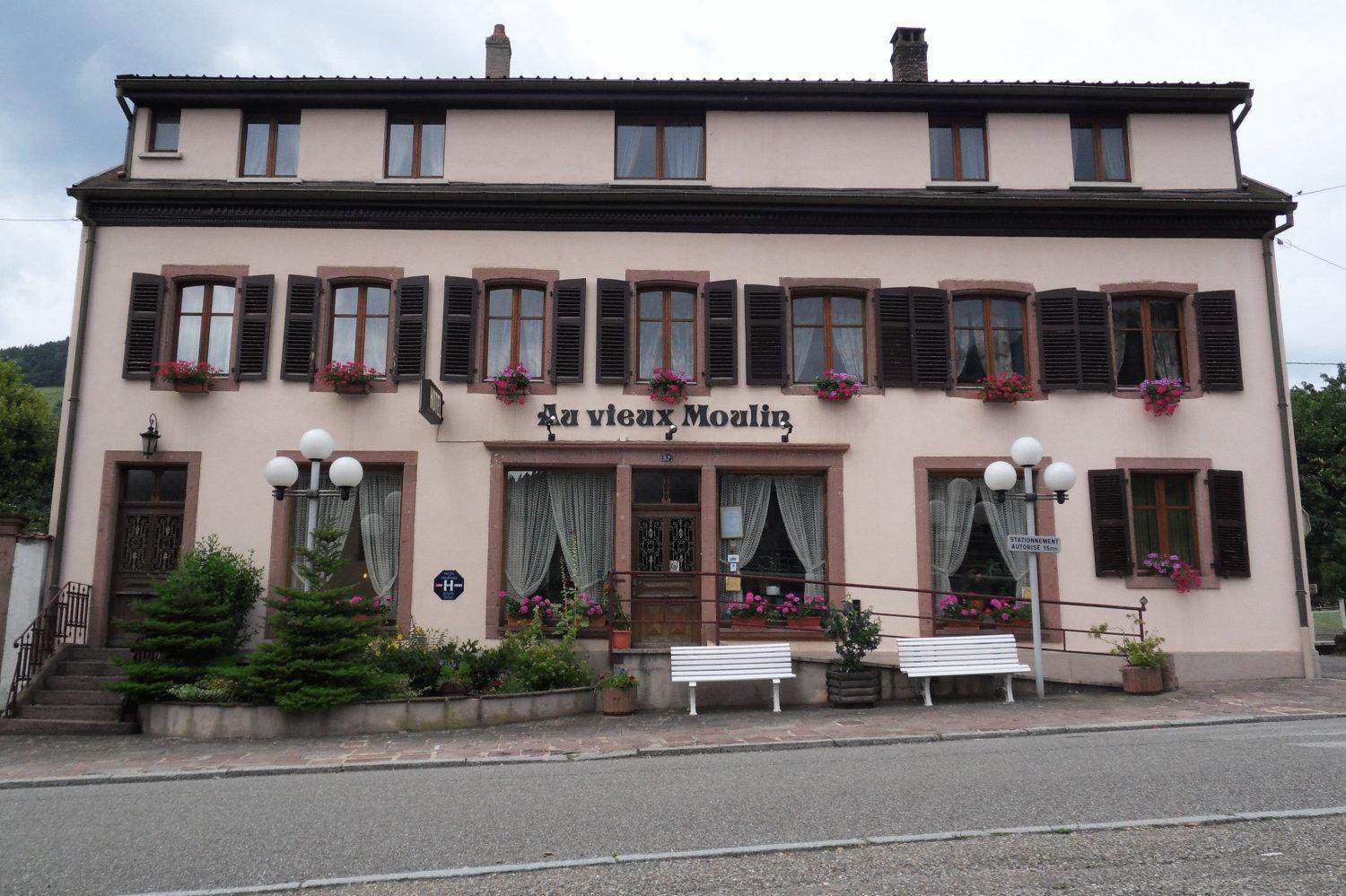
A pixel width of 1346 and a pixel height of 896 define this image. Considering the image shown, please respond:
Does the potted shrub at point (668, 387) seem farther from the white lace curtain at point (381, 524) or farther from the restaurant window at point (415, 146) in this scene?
the restaurant window at point (415, 146)

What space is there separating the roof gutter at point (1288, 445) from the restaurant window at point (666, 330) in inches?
352

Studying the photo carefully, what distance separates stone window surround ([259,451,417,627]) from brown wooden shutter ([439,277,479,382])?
138 cm

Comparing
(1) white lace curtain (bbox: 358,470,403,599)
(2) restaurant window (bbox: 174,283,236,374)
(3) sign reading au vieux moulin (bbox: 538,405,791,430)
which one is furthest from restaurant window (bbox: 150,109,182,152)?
(3) sign reading au vieux moulin (bbox: 538,405,791,430)

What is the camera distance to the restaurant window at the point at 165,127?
15.4 meters

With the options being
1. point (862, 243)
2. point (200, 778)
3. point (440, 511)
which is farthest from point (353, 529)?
point (862, 243)

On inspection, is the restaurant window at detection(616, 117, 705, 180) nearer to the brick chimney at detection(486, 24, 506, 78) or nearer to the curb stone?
the brick chimney at detection(486, 24, 506, 78)

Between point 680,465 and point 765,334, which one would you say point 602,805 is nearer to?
point 680,465

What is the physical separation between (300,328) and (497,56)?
5.89m

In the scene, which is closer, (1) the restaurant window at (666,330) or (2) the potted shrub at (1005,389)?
(2) the potted shrub at (1005,389)

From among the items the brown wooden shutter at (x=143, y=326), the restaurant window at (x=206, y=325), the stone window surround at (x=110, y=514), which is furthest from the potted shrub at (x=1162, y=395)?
the brown wooden shutter at (x=143, y=326)

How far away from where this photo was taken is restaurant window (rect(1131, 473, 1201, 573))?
1436 cm

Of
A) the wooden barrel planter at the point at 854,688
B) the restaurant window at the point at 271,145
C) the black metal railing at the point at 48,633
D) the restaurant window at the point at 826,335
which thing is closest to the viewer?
the wooden barrel planter at the point at 854,688

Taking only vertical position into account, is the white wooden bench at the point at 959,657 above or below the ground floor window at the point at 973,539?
below

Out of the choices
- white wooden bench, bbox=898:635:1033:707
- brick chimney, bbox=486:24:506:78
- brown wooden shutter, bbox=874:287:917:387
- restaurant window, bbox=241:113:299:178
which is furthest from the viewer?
brick chimney, bbox=486:24:506:78
